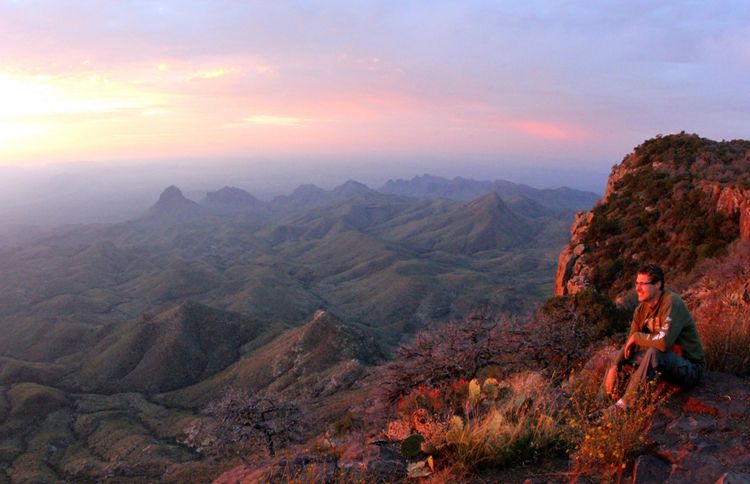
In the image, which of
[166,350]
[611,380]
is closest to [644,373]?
[611,380]

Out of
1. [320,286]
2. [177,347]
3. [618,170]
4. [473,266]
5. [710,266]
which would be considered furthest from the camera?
[473,266]

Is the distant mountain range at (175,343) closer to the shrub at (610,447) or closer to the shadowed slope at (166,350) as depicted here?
the shadowed slope at (166,350)

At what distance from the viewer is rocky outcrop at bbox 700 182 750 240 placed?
23.6 m

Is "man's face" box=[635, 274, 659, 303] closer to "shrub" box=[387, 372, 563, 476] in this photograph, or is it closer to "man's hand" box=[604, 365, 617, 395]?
"man's hand" box=[604, 365, 617, 395]

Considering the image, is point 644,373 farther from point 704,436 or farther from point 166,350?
point 166,350

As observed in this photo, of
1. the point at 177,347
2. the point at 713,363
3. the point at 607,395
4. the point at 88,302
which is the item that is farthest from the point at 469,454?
the point at 88,302

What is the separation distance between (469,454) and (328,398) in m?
52.1

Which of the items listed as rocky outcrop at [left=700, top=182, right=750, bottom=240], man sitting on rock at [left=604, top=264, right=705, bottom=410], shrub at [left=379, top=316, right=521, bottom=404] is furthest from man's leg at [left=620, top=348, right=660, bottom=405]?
rocky outcrop at [left=700, top=182, right=750, bottom=240]

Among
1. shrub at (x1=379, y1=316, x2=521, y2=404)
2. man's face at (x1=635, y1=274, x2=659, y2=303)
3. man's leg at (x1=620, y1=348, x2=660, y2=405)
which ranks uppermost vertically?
man's face at (x1=635, y1=274, x2=659, y2=303)

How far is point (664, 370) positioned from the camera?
251 inches

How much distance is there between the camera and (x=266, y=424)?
2781cm

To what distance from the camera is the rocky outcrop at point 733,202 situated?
77.3 feet

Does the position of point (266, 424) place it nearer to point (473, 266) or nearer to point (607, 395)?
point (607, 395)

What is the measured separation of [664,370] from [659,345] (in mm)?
359
